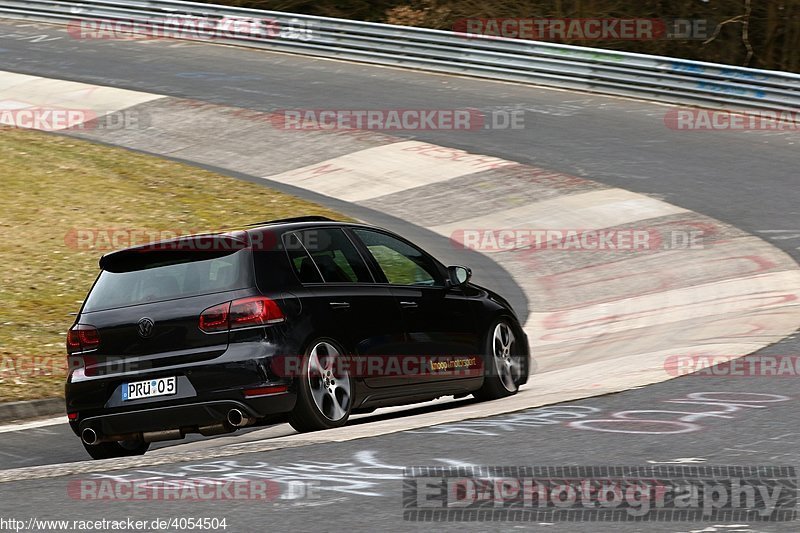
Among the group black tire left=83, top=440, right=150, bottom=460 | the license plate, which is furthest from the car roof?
black tire left=83, top=440, right=150, bottom=460

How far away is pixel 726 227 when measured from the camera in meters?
16.6

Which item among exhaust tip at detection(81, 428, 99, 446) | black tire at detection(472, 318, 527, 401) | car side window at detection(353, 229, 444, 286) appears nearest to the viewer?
exhaust tip at detection(81, 428, 99, 446)

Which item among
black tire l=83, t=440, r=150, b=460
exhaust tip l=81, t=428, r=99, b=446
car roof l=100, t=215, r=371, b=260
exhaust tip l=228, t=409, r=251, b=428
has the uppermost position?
car roof l=100, t=215, r=371, b=260

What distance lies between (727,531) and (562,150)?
16.1 metres

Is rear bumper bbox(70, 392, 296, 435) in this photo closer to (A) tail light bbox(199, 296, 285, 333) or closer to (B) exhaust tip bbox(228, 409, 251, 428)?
(B) exhaust tip bbox(228, 409, 251, 428)

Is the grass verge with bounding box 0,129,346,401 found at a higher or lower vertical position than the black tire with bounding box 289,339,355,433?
lower

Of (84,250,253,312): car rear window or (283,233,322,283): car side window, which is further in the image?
(283,233,322,283): car side window

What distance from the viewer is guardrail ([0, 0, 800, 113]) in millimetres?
22547

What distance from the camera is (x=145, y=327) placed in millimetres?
7863

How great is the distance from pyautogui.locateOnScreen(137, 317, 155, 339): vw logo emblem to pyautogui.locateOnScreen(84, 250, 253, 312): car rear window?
15 cm

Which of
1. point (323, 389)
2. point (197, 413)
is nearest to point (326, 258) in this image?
point (323, 389)

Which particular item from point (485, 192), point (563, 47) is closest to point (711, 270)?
point (485, 192)

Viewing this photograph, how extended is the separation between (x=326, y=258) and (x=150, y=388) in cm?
150

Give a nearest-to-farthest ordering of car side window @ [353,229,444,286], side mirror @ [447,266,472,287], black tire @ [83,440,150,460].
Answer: black tire @ [83,440,150,460] < car side window @ [353,229,444,286] < side mirror @ [447,266,472,287]
